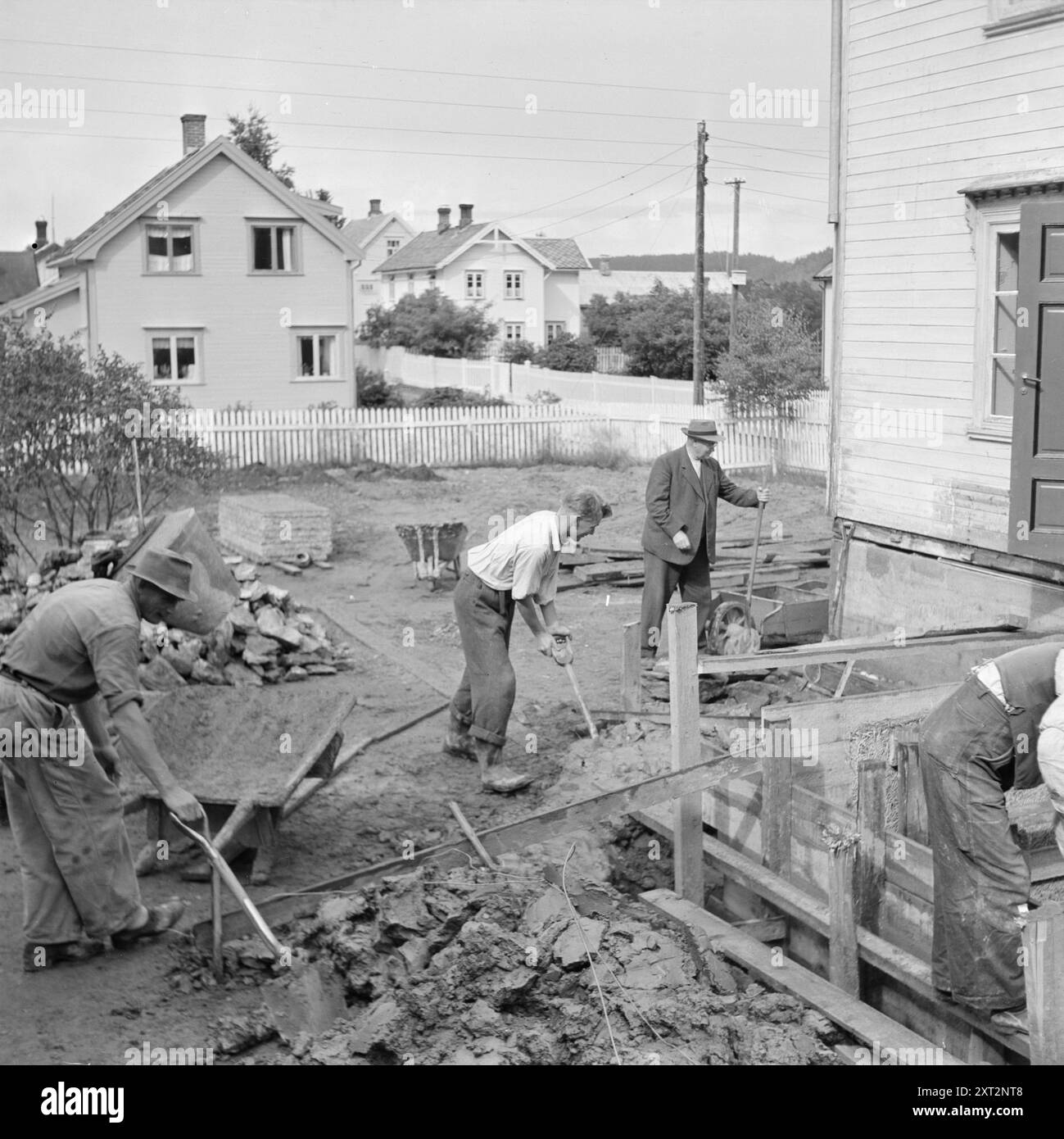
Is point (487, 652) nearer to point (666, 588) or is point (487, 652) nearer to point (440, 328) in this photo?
point (666, 588)

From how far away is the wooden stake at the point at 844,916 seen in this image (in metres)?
5.43

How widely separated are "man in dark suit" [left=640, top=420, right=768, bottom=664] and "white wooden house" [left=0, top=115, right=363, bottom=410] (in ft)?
75.7

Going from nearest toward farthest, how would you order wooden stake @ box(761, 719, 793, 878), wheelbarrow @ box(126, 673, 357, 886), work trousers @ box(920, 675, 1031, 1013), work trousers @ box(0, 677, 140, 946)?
work trousers @ box(920, 675, 1031, 1013), work trousers @ box(0, 677, 140, 946), wooden stake @ box(761, 719, 793, 878), wheelbarrow @ box(126, 673, 357, 886)

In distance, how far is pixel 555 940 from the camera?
17.4 feet

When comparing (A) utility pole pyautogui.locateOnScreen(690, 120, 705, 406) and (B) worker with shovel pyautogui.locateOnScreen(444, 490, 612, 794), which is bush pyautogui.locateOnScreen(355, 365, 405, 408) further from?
(B) worker with shovel pyautogui.locateOnScreen(444, 490, 612, 794)

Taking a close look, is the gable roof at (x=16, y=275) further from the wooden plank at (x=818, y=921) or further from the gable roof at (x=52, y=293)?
the wooden plank at (x=818, y=921)

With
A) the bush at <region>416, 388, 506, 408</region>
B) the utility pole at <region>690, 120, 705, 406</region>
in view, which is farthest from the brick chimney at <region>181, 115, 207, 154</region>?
the utility pole at <region>690, 120, 705, 406</region>

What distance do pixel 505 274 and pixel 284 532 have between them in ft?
140

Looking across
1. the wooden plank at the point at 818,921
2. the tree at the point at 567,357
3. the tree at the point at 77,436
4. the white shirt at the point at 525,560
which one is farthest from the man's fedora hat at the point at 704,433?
the tree at the point at 567,357

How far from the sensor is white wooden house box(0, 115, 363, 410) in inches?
1225

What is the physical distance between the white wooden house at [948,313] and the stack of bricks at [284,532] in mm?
7295

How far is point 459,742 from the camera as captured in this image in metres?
8.67

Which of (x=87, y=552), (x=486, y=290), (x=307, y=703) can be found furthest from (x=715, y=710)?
(x=486, y=290)
